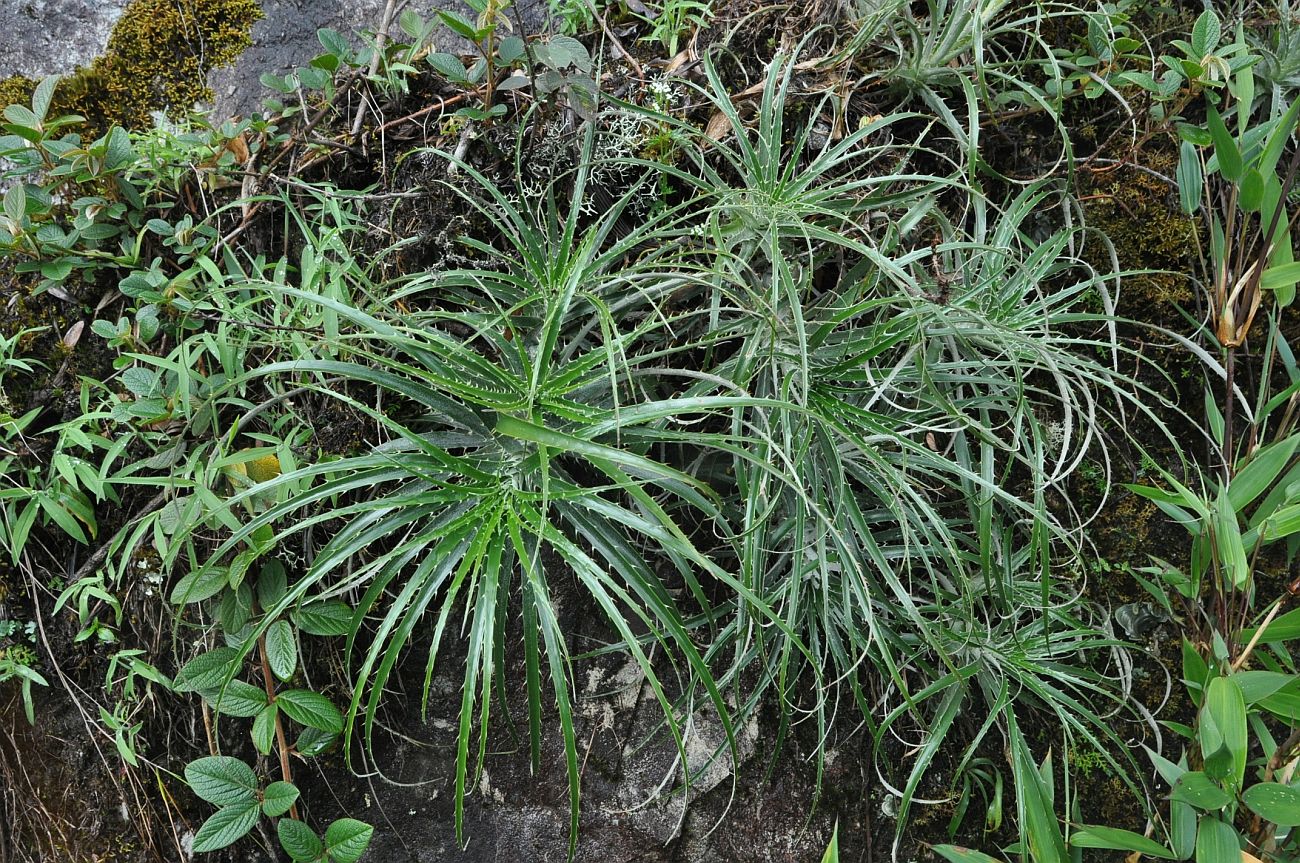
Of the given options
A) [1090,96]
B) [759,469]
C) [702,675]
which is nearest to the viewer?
[702,675]

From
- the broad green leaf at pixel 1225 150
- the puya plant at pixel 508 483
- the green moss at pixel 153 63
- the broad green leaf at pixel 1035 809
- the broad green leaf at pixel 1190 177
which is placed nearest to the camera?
the puya plant at pixel 508 483

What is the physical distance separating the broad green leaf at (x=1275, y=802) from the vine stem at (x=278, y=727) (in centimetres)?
132

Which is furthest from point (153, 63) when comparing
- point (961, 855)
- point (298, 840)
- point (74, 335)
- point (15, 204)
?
point (961, 855)

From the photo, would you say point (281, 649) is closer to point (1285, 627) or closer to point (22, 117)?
point (22, 117)

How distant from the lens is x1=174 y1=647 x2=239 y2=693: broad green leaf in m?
1.20

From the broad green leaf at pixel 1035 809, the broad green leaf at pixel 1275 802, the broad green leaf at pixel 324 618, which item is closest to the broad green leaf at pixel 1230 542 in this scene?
the broad green leaf at pixel 1275 802

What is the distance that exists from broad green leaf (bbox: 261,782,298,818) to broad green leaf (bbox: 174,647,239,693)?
0.56ft

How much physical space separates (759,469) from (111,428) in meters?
1.00

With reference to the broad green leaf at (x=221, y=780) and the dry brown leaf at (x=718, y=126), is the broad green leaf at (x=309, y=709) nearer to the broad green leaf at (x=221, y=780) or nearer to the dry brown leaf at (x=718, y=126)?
the broad green leaf at (x=221, y=780)

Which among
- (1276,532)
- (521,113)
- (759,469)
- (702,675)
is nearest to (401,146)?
(521,113)

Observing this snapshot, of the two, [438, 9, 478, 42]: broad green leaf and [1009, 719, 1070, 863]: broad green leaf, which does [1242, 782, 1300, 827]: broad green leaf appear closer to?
[1009, 719, 1070, 863]: broad green leaf

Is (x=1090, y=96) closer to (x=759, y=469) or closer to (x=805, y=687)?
(x=759, y=469)

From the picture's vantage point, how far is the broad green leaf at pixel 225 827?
1.19m

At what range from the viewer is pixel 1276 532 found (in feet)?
3.73
